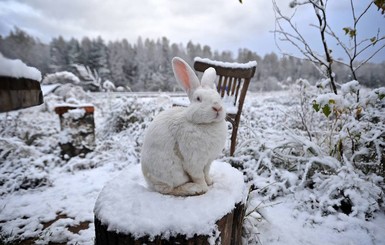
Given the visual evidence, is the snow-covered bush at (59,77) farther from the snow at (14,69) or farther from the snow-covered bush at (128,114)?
the snow at (14,69)

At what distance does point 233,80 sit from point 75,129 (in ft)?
9.08

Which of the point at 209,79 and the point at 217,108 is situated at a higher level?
the point at 209,79

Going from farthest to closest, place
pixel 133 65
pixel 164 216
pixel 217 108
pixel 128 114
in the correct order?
pixel 133 65
pixel 128 114
pixel 217 108
pixel 164 216

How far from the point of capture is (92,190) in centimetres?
278

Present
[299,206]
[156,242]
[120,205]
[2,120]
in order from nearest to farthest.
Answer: [156,242] → [120,205] → [299,206] → [2,120]

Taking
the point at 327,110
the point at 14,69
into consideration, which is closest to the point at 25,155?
the point at 14,69

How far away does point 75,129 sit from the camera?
3.80 m

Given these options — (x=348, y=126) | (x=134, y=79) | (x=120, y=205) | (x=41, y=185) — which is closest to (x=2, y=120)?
(x=41, y=185)

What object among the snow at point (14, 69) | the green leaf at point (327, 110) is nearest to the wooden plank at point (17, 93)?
the snow at point (14, 69)

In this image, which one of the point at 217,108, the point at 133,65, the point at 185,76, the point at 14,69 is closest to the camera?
the point at 14,69

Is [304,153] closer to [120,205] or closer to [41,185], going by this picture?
[120,205]

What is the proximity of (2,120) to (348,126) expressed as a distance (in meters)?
5.43

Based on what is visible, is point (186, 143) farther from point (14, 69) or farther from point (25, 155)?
point (25, 155)

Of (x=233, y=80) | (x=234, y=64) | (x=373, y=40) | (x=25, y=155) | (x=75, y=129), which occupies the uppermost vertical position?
(x=373, y=40)
